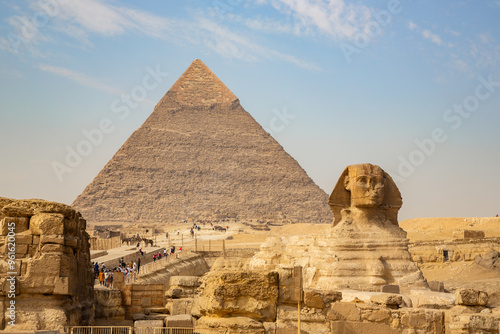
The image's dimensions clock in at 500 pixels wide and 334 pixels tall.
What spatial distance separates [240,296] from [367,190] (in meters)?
8.69

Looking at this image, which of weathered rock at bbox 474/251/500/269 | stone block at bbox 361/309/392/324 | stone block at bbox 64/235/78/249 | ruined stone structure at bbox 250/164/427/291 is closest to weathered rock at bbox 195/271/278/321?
stone block at bbox 361/309/392/324

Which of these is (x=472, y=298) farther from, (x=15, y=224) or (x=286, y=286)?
(x=15, y=224)

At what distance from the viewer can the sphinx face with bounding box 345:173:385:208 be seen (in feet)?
42.2

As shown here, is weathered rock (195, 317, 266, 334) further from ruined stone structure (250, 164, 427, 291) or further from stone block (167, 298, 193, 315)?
ruined stone structure (250, 164, 427, 291)

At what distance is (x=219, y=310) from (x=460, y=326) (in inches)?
58.4

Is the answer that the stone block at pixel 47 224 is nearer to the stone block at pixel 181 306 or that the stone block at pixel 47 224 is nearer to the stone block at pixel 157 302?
the stone block at pixel 181 306

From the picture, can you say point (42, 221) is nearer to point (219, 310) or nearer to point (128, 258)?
point (219, 310)

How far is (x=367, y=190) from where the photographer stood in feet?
42.4

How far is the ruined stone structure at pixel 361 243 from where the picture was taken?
12016mm

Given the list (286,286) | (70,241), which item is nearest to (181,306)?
(70,241)

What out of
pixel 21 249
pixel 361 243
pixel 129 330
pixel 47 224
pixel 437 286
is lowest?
pixel 129 330

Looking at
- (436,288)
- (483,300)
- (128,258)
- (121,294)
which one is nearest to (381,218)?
(436,288)

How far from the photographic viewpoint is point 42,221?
5.18 meters

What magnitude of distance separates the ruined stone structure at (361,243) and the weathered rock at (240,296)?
6.96m
